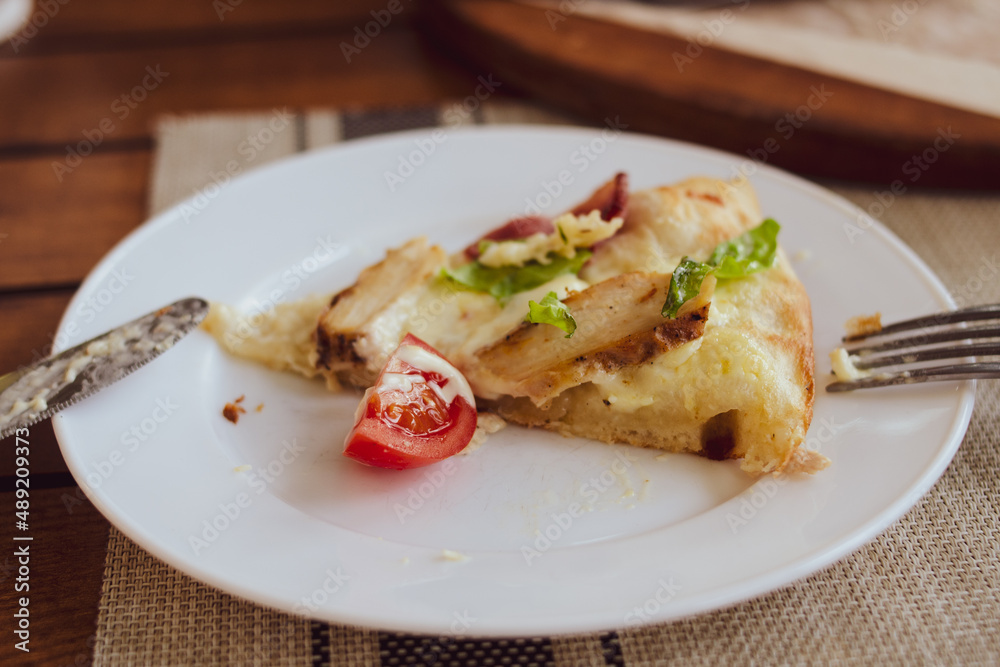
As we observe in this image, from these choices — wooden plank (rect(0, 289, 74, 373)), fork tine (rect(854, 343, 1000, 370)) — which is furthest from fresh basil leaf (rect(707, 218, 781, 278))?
wooden plank (rect(0, 289, 74, 373))

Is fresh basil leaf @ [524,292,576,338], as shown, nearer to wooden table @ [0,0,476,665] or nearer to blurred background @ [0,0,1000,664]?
wooden table @ [0,0,476,665]

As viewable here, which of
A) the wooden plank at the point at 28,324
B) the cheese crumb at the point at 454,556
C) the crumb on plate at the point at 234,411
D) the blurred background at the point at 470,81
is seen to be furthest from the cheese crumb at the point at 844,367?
the wooden plank at the point at 28,324

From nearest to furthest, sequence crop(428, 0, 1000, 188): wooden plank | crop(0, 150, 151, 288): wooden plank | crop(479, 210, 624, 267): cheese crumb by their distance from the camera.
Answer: crop(479, 210, 624, 267): cheese crumb < crop(0, 150, 151, 288): wooden plank < crop(428, 0, 1000, 188): wooden plank

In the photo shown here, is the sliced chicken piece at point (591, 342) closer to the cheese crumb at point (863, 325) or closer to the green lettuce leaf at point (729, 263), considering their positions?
the green lettuce leaf at point (729, 263)

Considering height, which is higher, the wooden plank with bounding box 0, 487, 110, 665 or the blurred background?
the blurred background

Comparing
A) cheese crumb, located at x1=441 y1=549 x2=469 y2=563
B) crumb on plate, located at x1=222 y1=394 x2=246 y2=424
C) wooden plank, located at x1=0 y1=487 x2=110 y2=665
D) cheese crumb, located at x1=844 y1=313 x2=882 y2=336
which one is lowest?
wooden plank, located at x1=0 y1=487 x2=110 y2=665

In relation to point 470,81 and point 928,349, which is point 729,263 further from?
point 470,81

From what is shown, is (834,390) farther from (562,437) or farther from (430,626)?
(430,626)
